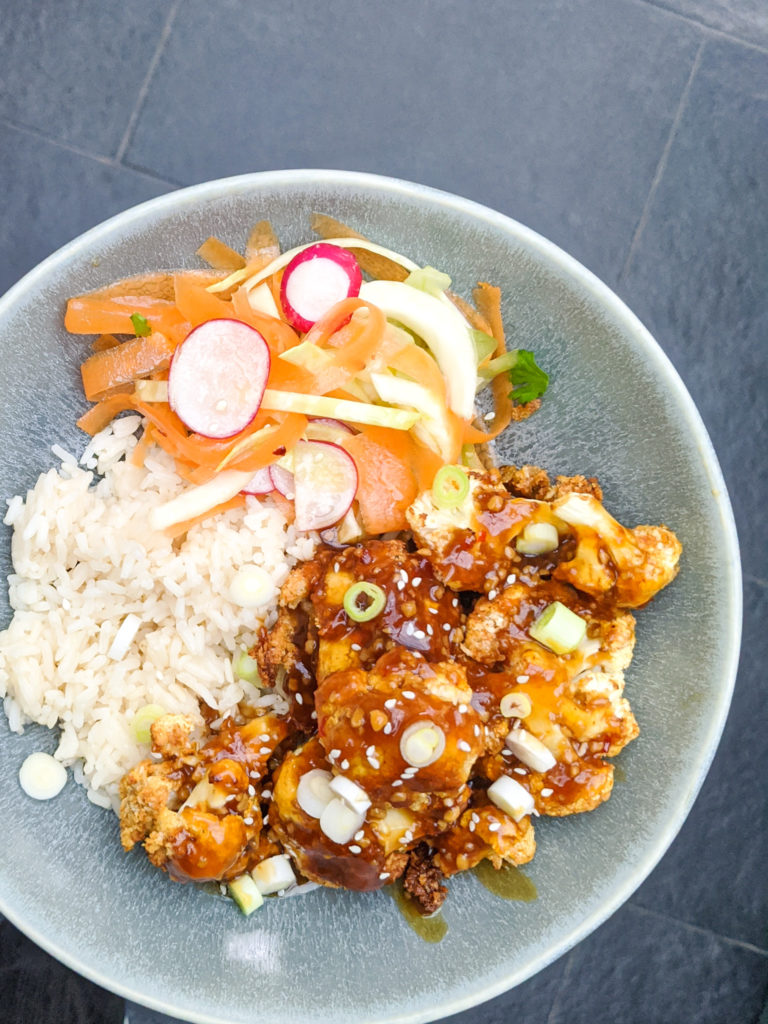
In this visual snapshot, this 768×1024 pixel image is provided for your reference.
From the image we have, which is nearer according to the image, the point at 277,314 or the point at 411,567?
the point at 411,567

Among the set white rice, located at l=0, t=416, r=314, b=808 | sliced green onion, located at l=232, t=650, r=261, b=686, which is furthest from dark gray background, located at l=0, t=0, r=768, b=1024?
sliced green onion, located at l=232, t=650, r=261, b=686

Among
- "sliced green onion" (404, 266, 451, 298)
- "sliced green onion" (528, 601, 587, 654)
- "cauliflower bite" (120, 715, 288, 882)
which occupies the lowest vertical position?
"cauliflower bite" (120, 715, 288, 882)

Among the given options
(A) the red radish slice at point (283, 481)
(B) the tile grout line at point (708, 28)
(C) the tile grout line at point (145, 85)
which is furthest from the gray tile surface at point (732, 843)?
(C) the tile grout line at point (145, 85)

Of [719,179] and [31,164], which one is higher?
[719,179]

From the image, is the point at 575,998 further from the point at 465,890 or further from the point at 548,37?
the point at 548,37

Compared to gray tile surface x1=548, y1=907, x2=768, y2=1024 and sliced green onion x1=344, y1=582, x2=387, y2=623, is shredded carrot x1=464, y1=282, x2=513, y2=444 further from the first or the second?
gray tile surface x1=548, y1=907, x2=768, y2=1024

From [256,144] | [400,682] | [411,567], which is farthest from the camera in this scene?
[256,144]

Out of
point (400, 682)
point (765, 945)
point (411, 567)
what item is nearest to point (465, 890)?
point (400, 682)
